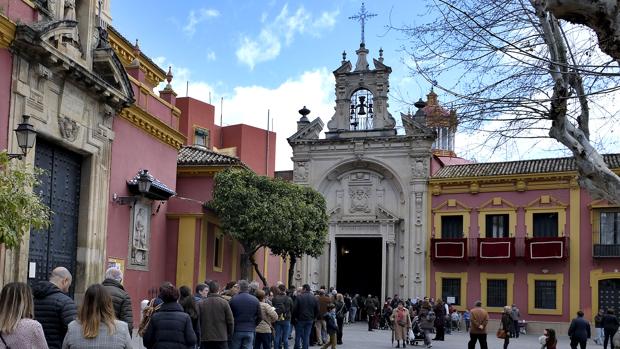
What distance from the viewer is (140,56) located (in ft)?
78.3

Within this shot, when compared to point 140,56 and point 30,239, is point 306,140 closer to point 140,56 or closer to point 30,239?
point 140,56

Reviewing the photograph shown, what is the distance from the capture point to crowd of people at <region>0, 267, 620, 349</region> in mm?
5746

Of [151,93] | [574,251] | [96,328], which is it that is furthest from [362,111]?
[96,328]

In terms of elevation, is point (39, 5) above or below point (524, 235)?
above

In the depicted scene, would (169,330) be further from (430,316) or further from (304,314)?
(430,316)

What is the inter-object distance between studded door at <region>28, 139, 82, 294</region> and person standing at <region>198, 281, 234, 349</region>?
195 inches

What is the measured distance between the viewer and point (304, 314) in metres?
17.1

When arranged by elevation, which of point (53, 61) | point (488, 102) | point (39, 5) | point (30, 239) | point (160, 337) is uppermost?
point (39, 5)

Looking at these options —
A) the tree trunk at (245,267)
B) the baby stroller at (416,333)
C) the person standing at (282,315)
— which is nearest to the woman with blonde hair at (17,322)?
the person standing at (282,315)

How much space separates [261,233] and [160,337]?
16454mm

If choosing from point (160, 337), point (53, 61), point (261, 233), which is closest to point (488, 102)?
point (160, 337)

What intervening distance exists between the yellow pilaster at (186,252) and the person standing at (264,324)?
→ 755cm

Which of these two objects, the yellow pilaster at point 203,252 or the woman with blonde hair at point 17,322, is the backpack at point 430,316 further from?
the woman with blonde hair at point 17,322

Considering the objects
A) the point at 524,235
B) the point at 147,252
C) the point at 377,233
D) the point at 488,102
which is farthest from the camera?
the point at 377,233
